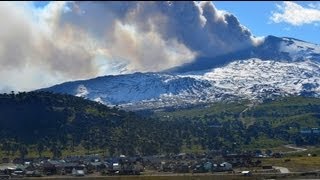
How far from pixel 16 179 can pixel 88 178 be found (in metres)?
18.9

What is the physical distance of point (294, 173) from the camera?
171875mm

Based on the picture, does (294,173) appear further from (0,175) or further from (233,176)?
(0,175)

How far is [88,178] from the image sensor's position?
163625 mm

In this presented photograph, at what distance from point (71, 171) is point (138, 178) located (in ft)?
124

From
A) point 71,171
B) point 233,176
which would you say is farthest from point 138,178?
point 71,171

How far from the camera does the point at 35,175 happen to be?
18150 centimetres

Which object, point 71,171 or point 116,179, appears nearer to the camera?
point 116,179

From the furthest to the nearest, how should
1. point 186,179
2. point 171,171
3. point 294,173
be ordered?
point 171,171
point 294,173
point 186,179

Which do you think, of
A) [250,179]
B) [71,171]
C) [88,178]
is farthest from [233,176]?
[71,171]

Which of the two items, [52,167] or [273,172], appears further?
[52,167]

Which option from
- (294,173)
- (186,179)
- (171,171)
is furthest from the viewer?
(171,171)

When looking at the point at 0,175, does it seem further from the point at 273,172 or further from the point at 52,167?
the point at 273,172

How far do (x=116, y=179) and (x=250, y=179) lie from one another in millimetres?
33465

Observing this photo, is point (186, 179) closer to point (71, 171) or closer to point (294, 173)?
point (294, 173)
